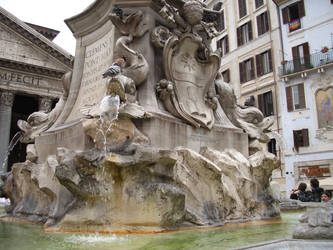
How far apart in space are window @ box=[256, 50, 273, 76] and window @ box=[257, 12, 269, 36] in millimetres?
2007

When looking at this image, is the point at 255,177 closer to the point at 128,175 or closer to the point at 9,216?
the point at 128,175

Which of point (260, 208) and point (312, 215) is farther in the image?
point (260, 208)

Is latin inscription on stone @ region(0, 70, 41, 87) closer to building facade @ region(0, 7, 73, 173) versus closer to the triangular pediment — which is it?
building facade @ region(0, 7, 73, 173)

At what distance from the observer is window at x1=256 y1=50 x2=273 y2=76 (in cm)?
2683

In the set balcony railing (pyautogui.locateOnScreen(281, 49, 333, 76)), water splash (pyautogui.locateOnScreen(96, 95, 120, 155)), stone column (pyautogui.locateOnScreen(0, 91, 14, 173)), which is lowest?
water splash (pyautogui.locateOnScreen(96, 95, 120, 155))

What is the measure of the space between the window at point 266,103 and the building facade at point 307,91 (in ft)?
3.01

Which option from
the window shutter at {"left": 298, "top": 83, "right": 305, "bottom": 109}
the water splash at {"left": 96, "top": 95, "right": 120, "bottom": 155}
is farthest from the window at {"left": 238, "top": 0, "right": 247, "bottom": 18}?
the water splash at {"left": 96, "top": 95, "right": 120, "bottom": 155}

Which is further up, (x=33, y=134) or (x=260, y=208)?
(x=33, y=134)

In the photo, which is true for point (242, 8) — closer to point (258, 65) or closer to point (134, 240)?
point (258, 65)

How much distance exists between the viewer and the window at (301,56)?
969 inches

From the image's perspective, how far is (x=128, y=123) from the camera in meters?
4.84

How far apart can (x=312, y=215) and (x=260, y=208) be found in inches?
114

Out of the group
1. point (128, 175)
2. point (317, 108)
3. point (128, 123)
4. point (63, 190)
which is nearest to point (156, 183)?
point (128, 175)

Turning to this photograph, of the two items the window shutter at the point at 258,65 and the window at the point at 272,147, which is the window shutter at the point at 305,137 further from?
the window shutter at the point at 258,65
